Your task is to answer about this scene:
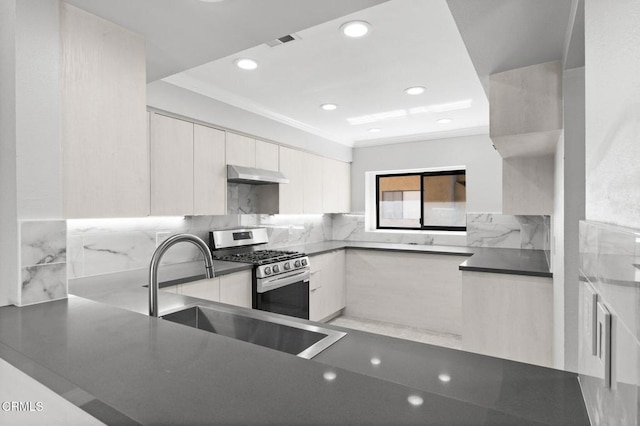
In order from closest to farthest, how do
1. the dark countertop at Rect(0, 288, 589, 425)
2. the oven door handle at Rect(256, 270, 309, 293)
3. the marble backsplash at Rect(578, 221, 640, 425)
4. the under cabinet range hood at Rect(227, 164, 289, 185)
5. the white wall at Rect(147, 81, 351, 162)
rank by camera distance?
the marble backsplash at Rect(578, 221, 640, 425), the dark countertop at Rect(0, 288, 589, 425), the white wall at Rect(147, 81, 351, 162), the oven door handle at Rect(256, 270, 309, 293), the under cabinet range hood at Rect(227, 164, 289, 185)

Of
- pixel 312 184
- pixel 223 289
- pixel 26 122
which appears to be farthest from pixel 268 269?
pixel 26 122

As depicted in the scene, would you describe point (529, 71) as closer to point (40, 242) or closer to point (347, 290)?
point (40, 242)

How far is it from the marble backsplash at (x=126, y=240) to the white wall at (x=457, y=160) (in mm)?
2181

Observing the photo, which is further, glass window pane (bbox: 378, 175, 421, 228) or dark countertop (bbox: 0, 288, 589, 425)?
glass window pane (bbox: 378, 175, 421, 228)

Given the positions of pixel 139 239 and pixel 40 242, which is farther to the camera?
pixel 139 239

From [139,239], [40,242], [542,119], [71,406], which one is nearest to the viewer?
[71,406]

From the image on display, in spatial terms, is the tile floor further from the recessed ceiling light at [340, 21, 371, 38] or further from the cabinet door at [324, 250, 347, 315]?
the recessed ceiling light at [340, 21, 371, 38]

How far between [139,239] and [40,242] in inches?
60.3

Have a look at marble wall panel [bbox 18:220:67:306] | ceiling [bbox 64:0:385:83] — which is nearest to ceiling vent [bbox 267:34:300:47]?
ceiling [bbox 64:0:385:83]

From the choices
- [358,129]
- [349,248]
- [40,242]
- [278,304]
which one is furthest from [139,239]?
[358,129]

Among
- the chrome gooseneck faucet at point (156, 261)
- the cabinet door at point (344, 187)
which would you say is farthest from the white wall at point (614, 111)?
the cabinet door at point (344, 187)

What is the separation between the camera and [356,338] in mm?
1130

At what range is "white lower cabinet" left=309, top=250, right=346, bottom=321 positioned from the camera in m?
3.88

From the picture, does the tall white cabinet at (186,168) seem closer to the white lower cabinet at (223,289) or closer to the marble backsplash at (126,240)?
the marble backsplash at (126,240)
